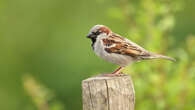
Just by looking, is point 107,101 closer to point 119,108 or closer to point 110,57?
point 119,108

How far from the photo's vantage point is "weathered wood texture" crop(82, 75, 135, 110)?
5.29m

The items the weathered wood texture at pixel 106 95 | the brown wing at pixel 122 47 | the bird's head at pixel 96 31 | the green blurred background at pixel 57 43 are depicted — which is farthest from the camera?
the green blurred background at pixel 57 43

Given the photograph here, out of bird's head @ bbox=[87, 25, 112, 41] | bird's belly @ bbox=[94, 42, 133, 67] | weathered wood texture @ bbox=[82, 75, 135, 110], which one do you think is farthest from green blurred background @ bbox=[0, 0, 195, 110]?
weathered wood texture @ bbox=[82, 75, 135, 110]

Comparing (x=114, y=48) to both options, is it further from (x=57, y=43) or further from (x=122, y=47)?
(x=57, y=43)

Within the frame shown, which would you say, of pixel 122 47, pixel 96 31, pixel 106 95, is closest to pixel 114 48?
pixel 122 47

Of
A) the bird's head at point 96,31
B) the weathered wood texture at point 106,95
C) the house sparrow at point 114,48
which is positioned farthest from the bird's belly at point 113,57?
the weathered wood texture at point 106,95

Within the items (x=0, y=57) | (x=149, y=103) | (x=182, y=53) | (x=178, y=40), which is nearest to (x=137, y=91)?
(x=149, y=103)

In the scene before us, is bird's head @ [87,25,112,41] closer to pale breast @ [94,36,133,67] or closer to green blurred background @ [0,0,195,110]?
pale breast @ [94,36,133,67]

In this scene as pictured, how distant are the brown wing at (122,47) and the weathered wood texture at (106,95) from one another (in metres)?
1.11

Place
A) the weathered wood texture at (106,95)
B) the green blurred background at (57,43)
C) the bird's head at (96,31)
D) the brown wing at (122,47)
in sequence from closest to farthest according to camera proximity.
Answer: the weathered wood texture at (106,95), the bird's head at (96,31), the brown wing at (122,47), the green blurred background at (57,43)

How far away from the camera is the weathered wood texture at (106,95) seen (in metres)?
5.29

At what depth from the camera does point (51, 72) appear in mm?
13281

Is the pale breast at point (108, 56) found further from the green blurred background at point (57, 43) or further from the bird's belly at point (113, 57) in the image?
the green blurred background at point (57, 43)

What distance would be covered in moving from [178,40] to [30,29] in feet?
12.6
